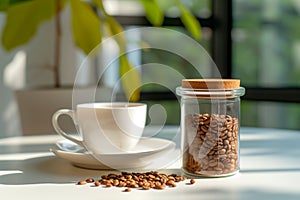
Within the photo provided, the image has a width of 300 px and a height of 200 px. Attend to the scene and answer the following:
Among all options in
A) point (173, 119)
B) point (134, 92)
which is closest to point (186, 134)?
point (134, 92)

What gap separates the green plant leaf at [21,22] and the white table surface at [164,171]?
0.72 metres

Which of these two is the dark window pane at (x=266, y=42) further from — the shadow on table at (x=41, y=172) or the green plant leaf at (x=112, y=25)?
the shadow on table at (x=41, y=172)

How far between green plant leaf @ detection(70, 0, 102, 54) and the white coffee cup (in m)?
0.89

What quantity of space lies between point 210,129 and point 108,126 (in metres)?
0.18

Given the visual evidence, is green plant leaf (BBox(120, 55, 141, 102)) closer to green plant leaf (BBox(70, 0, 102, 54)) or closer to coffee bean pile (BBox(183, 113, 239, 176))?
green plant leaf (BBox(70, 0, 102, 54))

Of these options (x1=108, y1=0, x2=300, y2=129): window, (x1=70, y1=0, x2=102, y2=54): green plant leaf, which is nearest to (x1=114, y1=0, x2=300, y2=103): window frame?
(x1=108, y1=0, x2=300, y2=129): window

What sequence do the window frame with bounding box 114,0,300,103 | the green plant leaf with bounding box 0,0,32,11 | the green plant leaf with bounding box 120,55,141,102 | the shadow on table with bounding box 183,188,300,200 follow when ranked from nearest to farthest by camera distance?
the shadow on table with bounding box 183,188,300,200, the green plant leaf with bounding box 0,0,32,11, the green plant leaf with bounding box 120,55,141,102, the window frame with bounding box 114,0,300,103

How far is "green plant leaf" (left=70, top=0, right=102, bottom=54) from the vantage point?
1721mm

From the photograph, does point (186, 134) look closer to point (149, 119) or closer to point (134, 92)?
point (149, 119)

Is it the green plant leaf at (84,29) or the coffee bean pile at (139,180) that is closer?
the coffee bean pile at (139,180)

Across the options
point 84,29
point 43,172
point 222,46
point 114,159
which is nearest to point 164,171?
point 114,159

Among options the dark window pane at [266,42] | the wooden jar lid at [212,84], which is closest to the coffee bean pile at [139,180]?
the wooden jar lid at [212,84]

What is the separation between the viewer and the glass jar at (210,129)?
0.76 metres

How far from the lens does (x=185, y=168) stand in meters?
0.78
